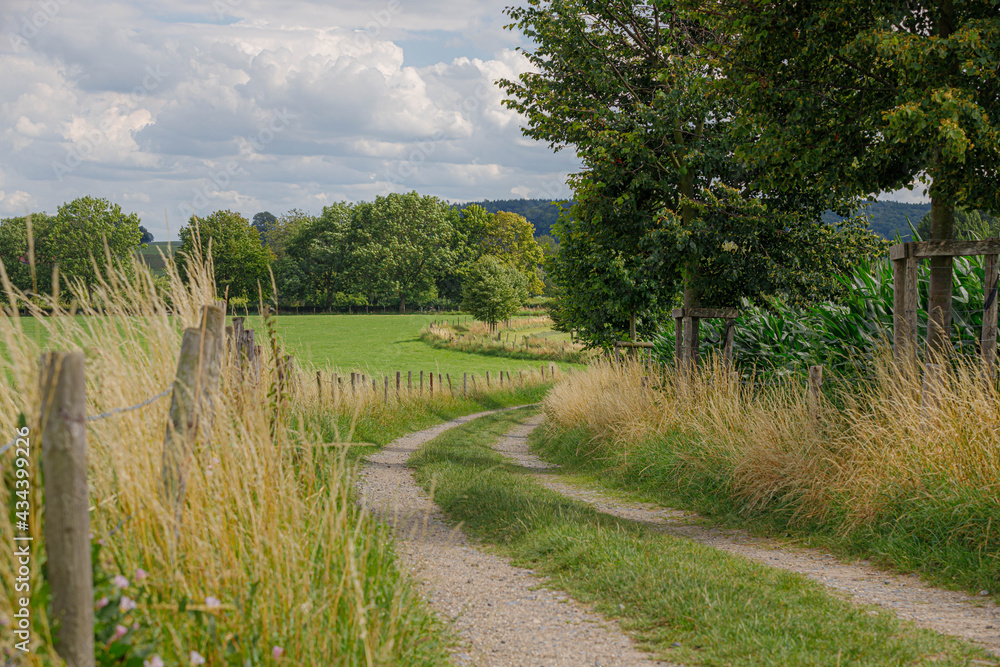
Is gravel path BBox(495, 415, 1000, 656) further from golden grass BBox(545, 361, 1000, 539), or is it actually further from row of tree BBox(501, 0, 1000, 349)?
row of tree BBox(501, 0, 1000, 349)

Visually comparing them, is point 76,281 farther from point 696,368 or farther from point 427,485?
point 696,368

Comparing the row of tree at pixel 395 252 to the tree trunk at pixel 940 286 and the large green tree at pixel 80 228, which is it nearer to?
the large green tree at pixel 80 228

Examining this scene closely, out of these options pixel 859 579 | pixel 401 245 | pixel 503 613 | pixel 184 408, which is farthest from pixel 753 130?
pixel 401 245

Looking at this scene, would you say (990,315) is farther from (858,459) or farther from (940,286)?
(858,459)

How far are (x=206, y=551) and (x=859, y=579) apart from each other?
4.75 metres

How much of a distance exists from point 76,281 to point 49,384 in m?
3.11

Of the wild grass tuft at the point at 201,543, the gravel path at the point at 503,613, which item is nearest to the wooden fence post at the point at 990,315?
the gravel path at the point at 503,613

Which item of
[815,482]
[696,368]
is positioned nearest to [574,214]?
[696,368]

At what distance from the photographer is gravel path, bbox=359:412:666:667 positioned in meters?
3.97

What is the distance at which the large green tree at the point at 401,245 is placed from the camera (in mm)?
74500

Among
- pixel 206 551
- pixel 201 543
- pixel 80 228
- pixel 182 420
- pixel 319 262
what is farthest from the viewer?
pixel 319 262

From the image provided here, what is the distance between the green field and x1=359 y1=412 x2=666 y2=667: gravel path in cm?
2349

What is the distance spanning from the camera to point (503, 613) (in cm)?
468

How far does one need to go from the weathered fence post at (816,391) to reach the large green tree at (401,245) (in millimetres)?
68133
